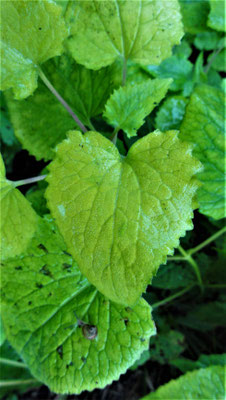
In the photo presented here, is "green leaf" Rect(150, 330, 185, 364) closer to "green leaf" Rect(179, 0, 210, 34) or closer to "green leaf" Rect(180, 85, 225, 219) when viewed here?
"green leaf" Rect(180, 85, 225, 219)

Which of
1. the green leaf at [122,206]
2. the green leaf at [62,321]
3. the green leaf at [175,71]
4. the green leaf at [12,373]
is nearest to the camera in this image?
the green leaf at [122,206]

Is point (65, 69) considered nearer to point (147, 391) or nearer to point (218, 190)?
point (218, 190)

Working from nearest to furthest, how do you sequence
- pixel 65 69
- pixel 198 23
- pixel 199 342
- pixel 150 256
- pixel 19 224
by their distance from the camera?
pixel 150 256
pixel 19 224
pixel 65 69
pixel 198 23
pixel 199 342

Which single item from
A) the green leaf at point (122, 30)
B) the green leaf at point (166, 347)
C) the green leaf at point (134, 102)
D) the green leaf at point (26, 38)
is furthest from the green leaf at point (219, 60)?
the green leaf at point (166, 347)

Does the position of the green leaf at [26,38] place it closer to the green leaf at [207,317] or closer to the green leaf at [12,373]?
the green leaf at [12,373]

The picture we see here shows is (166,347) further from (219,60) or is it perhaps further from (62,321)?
(219,60)

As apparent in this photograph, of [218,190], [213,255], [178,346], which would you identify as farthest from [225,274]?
[218,190]

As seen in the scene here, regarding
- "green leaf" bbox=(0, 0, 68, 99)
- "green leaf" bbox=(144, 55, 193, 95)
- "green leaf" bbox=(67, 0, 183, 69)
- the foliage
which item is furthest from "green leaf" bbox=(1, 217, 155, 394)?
"green leaf" bbox=(144, 55, 193, 95)
